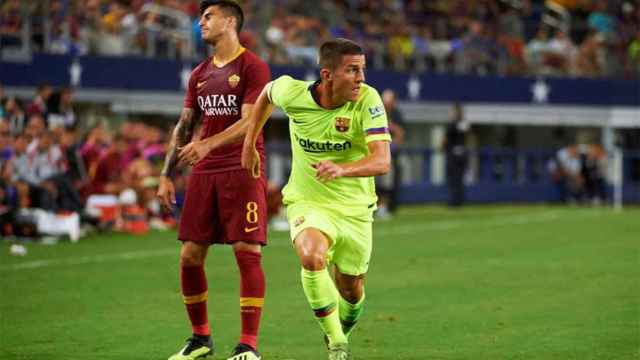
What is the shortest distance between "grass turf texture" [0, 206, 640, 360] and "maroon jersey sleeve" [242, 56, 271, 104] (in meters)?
1.63

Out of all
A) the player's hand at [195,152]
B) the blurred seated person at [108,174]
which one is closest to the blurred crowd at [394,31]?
the blurred seated person at [108,174]

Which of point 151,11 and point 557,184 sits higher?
point 151,11

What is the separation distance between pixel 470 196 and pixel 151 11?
8.72 metres

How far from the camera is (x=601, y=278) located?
1539cm

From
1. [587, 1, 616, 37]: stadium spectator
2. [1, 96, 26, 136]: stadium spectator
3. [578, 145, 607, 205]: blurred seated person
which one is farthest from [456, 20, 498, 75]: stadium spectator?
[1, 96, 26, 136]: stadium spectator

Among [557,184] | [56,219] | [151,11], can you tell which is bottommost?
[557,184]

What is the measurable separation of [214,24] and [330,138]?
1.14 meters

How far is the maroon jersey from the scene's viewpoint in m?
9.55

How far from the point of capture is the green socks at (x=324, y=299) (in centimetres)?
890

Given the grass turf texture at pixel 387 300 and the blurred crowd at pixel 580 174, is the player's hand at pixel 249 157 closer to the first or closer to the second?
the grass turf texture at pixel 387 300

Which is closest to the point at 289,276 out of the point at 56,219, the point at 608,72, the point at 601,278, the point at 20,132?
the point at 601,278

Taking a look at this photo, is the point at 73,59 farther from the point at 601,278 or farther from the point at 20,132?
the point at 601,278

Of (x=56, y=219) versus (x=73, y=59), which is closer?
(x=56, y=219)

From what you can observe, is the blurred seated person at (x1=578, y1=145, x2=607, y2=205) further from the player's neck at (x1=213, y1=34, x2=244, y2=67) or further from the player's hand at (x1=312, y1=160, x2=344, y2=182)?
the player's hand at (x1=312, y1=160, x2=344, y2=182)
